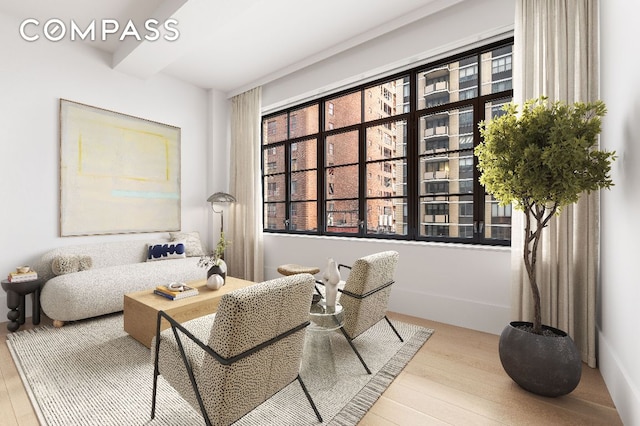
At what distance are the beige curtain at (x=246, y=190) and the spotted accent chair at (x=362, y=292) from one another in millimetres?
2806

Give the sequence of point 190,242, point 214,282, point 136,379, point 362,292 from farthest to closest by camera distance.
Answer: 1. point 190,242
2. point 214,282
3. point 362,292
4. point 136,379

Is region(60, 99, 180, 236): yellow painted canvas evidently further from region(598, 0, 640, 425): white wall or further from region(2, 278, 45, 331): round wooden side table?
region(598, 0, 640, 425): white wall

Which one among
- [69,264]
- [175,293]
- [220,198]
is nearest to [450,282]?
[175,293]

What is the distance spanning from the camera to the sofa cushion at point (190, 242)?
4.58m

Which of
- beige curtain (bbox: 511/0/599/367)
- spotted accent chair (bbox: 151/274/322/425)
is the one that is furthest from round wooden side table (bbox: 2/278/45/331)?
beige curtain (bbox: 511/0/599/367)

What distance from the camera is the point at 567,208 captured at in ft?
8.03

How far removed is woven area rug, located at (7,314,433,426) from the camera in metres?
1.74

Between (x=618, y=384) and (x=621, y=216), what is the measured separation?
996 mm

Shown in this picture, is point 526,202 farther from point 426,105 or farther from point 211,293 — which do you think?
point 211,293

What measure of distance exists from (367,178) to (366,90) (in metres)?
1.19

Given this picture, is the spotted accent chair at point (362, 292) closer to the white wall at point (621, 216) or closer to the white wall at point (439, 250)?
the white wall at point (439, 250)

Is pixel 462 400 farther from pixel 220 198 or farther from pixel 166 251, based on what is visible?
pixel 220 198

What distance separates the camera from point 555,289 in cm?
247

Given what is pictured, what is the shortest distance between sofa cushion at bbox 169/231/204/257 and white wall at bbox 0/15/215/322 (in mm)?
533
